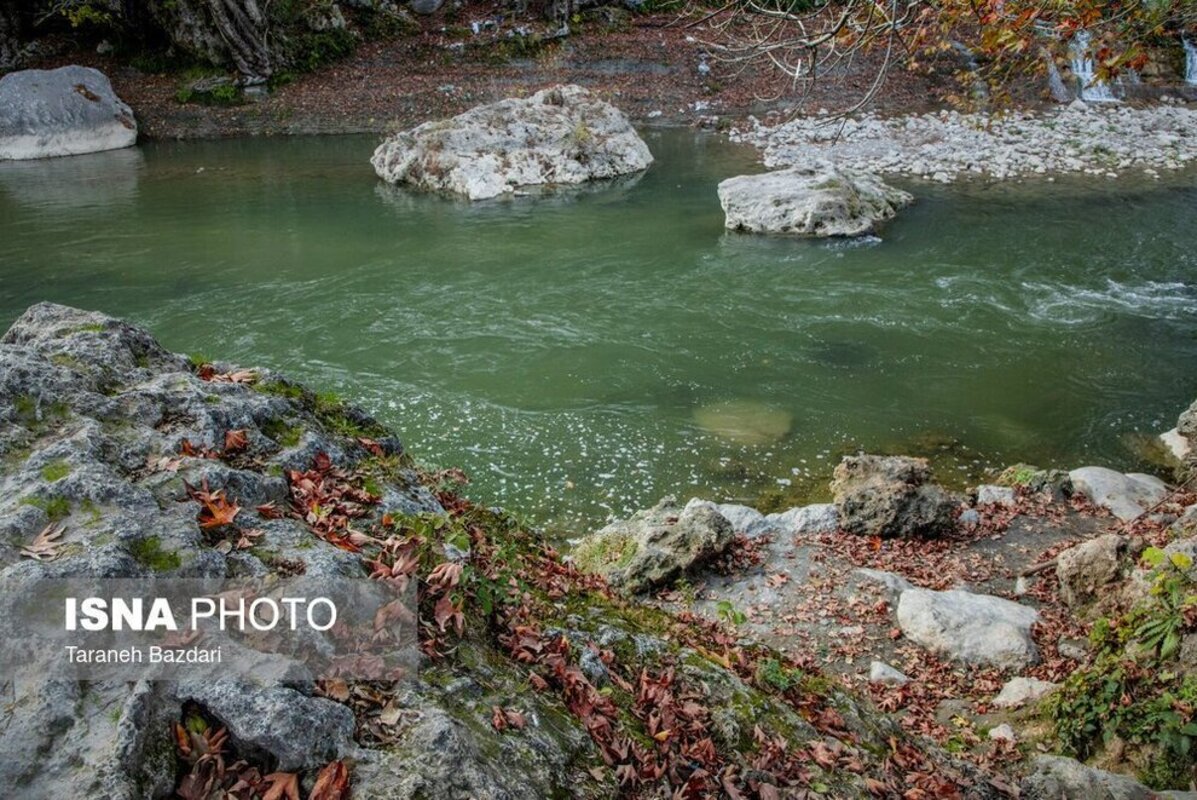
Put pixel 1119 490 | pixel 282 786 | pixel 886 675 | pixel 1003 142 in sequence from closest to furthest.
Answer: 1. pixel 282 786
2. pixel 886 675
3. pixel 1119 490
4. pixel 1003 142

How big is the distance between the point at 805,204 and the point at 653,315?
6.23 m

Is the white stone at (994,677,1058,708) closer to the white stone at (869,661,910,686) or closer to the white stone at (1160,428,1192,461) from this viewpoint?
the white stone at (869,661,910,686)

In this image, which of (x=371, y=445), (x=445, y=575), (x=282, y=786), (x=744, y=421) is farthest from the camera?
(x=744, y=421)

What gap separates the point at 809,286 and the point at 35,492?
48.8 ft

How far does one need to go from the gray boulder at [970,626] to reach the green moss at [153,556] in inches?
228

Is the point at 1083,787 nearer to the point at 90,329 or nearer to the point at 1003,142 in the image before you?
the point at 90,329

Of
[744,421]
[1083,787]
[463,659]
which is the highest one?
[463,659]

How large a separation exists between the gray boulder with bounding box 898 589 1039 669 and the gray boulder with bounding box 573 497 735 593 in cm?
174

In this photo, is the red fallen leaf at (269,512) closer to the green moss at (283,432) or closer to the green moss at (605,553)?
the green moss at (283,432)

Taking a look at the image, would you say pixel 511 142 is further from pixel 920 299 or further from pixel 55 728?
pixel 55 728

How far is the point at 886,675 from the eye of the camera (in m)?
6.36

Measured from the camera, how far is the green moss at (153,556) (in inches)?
112

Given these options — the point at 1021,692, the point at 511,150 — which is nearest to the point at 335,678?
the point at 1021,692

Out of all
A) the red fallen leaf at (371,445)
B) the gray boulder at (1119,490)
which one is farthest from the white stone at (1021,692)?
the red fallen leaf at (371,445)
